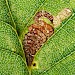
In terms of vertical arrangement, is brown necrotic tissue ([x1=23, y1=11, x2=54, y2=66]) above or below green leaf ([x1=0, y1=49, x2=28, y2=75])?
above

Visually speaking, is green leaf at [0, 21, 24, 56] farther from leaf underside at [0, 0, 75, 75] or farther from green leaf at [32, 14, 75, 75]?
green leaf at [32, 14, 75, 75]

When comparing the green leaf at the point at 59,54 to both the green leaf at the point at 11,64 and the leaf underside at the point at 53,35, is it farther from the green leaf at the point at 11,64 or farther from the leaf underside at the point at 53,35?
the green leaf at the point at 11,64

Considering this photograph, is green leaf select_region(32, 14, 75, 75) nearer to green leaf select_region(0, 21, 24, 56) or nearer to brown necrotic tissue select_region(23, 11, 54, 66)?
brown necrotic tissue select_region(23, 11, 54, 66)

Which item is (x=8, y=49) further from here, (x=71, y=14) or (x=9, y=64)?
(x=71, y=14)

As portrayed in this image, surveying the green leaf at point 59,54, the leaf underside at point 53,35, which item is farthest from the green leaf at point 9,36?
the green leaf at point 59,54

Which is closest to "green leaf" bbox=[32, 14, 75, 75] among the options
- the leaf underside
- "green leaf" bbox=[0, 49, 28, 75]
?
the leaf underside

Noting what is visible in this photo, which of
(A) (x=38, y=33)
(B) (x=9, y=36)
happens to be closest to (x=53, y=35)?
(A) (x=38, y=33)
